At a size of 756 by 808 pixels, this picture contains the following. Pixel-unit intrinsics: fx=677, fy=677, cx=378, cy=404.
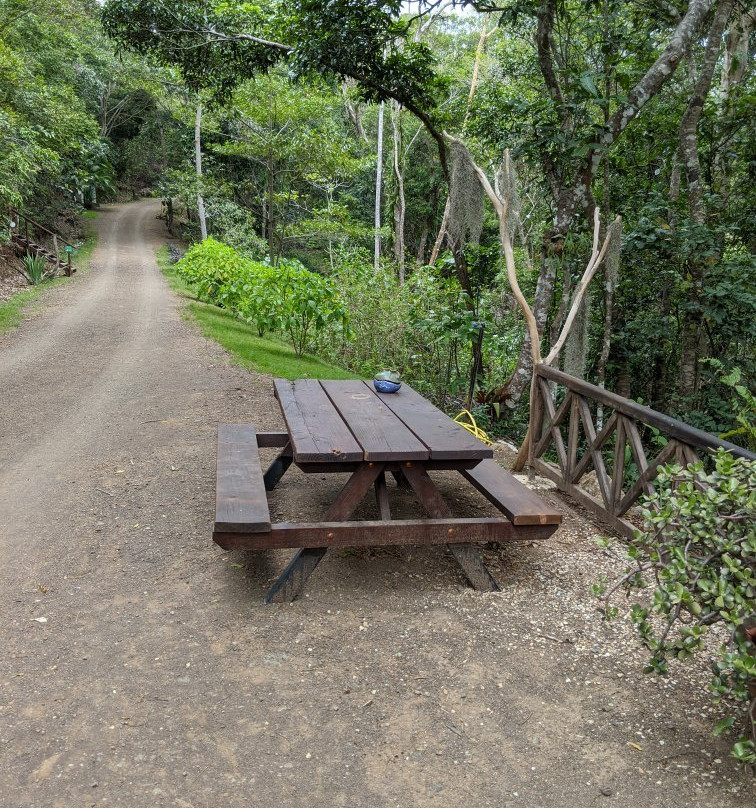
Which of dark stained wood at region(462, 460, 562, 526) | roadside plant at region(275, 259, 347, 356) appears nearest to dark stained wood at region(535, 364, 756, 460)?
dark stained wood at region(462, 460, 562, 526)

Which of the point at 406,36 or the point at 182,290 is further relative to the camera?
the point at 182,290

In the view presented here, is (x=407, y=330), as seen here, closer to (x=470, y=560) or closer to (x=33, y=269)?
(x=470, y=560)

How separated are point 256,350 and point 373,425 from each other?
6.19m

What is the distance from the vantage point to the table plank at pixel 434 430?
3.29 meters

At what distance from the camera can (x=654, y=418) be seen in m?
3.63

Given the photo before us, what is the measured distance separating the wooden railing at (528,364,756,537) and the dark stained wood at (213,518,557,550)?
79 cm

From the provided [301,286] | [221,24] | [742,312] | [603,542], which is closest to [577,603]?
[603,542]

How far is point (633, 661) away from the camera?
2.96 m

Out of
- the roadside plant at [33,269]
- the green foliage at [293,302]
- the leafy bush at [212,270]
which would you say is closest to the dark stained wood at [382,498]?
the green foliage at [293,302]

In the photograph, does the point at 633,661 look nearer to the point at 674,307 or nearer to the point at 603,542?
the point at 603,542

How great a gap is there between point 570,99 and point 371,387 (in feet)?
10.9

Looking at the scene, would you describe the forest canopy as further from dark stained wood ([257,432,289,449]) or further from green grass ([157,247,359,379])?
dark stained wood ([257,432,289,449])

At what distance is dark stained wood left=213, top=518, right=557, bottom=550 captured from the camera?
309 cm

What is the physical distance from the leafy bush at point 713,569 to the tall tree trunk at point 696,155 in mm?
4763
